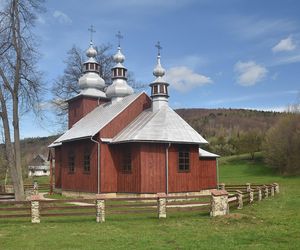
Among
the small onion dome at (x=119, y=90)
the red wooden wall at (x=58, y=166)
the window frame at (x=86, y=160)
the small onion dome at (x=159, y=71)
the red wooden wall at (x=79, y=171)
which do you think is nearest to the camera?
the red wooden wall at (x=79, y=171)

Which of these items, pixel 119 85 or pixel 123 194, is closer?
pixel 123 194

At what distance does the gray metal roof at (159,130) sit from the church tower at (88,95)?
7.82m

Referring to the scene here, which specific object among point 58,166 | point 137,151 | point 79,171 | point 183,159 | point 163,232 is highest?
point 137,151

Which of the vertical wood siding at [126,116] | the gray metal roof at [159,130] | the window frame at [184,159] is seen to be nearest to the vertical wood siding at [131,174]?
the gray metal roof at [159,130]

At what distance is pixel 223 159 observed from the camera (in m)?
65.7

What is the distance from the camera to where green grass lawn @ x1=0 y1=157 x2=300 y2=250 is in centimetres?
1089

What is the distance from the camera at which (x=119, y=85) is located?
29.1 m

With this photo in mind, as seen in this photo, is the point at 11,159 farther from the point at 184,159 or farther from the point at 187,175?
the point at 187,175

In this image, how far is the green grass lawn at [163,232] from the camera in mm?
10891

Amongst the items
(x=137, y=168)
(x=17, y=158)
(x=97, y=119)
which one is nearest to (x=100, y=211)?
(x=137, y=168)

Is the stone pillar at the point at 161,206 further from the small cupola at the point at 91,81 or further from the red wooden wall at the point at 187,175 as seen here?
the small cupola at the point at 91,81

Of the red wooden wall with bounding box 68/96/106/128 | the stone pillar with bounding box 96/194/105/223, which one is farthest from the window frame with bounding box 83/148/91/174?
the stone pillar with bounding box 96/194/105/223

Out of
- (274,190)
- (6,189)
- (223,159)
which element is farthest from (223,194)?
(223,159)

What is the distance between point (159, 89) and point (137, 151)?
5264mm
